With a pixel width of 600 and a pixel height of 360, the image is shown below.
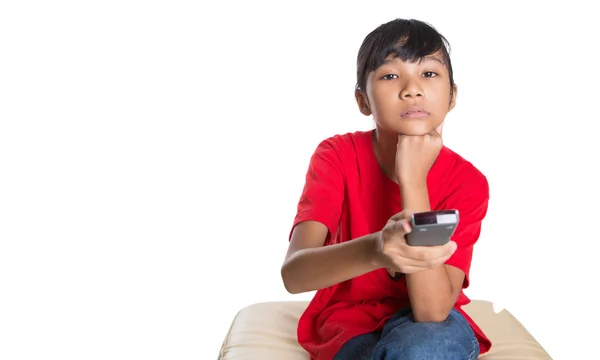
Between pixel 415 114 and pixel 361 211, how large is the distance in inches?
13.4

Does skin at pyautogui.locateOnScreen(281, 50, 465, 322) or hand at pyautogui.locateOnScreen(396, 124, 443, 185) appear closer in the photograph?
skin at pyautogui.locateOnScreen(281, 50, 465, 322)

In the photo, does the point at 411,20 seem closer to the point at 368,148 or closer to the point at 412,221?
the point at 368,148

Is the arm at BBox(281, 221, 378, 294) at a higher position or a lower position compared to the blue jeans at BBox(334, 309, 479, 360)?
higher

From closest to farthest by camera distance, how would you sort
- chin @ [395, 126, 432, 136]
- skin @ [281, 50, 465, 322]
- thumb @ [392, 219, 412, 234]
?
thumb @ [392, 219, 412, 234] < skin @ [281, 50, 465, 322] < chin @ [395, 126, 432, 136]

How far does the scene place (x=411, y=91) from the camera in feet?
7.42

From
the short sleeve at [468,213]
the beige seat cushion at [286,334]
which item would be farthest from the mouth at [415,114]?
the beige seat cushion at [286,334]

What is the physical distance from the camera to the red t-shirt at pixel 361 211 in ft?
7.61

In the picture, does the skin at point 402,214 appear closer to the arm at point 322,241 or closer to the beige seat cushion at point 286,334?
the arm at point 322,241

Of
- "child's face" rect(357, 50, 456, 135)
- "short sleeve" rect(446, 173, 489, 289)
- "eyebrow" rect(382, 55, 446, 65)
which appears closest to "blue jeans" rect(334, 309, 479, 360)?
"short sleeve" rect(446, 173, 489, 289)

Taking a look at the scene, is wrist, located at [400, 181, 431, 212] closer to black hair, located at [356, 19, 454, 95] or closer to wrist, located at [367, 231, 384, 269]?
wrist, located at [367, 231, 384, 269]

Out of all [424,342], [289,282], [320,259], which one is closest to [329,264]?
[320,259]

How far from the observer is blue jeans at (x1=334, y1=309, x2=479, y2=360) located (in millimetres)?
2053

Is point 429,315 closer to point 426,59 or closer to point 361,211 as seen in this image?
point 361,211

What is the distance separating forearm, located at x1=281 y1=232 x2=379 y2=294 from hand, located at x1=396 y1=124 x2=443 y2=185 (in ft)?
0.85
